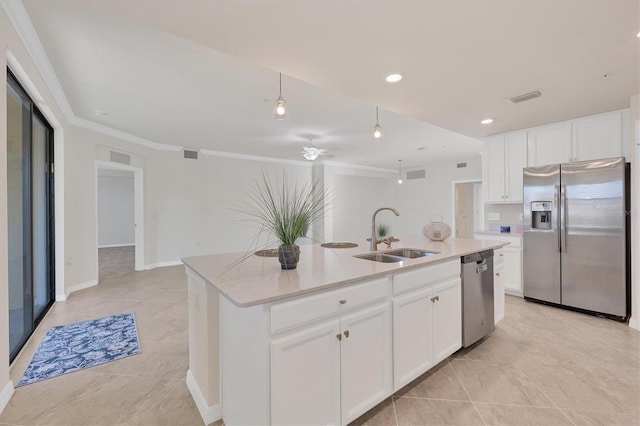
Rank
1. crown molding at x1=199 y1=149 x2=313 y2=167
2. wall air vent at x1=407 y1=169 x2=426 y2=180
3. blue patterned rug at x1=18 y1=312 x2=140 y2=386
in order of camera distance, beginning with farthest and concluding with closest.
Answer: wall air vent at x1=407 y1=169 x2=426 y2=180
crown molding at x1=199 y1=149 x2=313 y2=167
blue patterned rug at x1=18 y1=312 x2=140 y2=386

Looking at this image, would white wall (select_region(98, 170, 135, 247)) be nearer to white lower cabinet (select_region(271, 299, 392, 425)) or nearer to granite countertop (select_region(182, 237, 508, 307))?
granite countertop (select_region(182, 237, 508, 307))

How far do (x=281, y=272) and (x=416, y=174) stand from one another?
8288 millimetres

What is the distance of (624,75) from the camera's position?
246 centimetres

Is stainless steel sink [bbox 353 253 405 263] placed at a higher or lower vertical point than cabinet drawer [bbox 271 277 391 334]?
higher

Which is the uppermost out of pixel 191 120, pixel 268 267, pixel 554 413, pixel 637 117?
pixel 191 120

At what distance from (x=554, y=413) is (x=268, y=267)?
1.96m

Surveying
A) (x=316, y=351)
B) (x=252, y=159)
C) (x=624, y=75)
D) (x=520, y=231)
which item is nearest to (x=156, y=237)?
(x=252, y=159)

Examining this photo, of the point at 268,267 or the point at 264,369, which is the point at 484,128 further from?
the point at 264,369

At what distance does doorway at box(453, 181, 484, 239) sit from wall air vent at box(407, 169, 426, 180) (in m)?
1.07

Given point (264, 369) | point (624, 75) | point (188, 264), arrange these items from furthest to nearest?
point (624, 75) < point (188, 264) < point (264, 369)

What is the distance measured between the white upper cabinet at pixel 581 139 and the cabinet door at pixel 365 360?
3.52m

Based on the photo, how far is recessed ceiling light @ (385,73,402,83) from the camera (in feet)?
7.91

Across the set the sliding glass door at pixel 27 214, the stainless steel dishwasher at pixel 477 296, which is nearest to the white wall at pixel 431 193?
the stainless steel dishwasher at pixel 477 296

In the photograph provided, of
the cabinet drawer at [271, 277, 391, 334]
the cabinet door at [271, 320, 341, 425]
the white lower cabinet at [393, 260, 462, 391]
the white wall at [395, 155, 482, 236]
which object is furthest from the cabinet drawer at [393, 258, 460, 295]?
the white wall at [395, 155, 482, 236]
